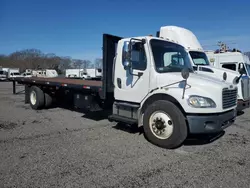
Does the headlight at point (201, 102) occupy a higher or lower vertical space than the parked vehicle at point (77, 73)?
lower

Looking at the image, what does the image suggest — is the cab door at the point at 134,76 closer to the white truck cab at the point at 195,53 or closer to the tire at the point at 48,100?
the white truck cab at the point at 195,53

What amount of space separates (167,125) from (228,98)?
150 cm

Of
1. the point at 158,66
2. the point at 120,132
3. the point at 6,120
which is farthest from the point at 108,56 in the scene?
the point at 6,120

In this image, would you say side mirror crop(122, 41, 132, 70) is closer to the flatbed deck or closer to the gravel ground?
the flatbed deck

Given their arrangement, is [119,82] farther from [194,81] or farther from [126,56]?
[194,81]

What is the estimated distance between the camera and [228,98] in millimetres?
4871

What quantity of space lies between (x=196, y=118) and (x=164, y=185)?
1659mm

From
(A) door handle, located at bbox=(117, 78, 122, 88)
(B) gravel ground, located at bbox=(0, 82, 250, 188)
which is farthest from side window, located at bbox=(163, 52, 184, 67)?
(B) gravel ground, located at bbox=(0, 82, 250, 188)

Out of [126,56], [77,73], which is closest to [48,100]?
[126,56]

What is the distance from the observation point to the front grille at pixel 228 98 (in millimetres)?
4656

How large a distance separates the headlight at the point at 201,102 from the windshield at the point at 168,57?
111cm

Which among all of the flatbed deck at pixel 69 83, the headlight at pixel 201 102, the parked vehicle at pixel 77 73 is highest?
the parked vehicle at pixel 77 73

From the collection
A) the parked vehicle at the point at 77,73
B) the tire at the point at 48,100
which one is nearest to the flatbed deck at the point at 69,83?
the tire at the point at 48,100

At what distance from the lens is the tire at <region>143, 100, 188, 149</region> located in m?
4.54
